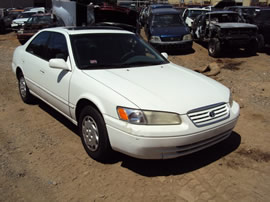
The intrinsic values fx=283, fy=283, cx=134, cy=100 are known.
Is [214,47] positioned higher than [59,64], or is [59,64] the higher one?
[59,64]

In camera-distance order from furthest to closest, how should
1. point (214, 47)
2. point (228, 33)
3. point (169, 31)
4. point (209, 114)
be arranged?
1. point (169, 31)
2. point (214, 47)
3. point (228, 33)
4. point (209, 114)

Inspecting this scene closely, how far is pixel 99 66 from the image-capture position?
3818mm

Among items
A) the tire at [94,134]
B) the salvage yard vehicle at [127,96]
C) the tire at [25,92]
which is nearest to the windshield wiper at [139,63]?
the salvage yard vehicle at [127,96]

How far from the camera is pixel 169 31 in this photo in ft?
37.0

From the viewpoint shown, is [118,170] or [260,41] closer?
[118,170]

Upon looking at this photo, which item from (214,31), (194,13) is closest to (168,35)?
(214,31)

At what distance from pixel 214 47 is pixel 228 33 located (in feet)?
2.27

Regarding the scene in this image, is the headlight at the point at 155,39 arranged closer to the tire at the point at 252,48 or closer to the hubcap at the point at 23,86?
the tire at the point at 252,48

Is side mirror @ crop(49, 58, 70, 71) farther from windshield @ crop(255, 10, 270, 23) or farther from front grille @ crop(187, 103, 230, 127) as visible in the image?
windshield @ crop(255, 10, 270, 23)

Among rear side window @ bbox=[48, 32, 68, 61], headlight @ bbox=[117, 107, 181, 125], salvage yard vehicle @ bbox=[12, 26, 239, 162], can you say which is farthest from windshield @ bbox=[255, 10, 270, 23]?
headlight @ bbox=[117, 107, 181, 125]

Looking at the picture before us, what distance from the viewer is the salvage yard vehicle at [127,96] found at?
2949 millimetres

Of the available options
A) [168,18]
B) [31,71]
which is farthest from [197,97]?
[168,18]

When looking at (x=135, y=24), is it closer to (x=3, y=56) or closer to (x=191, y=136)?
(x=3, y=56)

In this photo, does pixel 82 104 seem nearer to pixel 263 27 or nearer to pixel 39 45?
pixel 39 45
